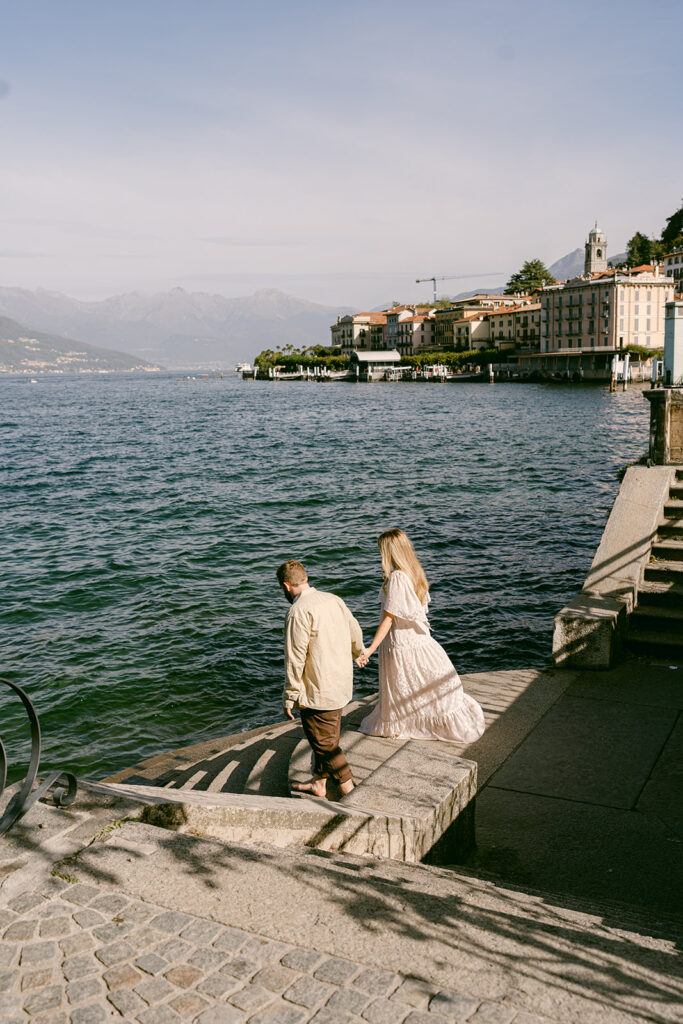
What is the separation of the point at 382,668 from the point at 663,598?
4.60 m

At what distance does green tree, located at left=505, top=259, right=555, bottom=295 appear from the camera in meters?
176

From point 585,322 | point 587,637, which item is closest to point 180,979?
point 587,637

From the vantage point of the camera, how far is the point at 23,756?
11.0 metres

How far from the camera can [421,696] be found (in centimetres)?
733

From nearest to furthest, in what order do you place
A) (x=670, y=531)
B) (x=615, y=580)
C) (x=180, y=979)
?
1. (x=180, y=979)
2. (x=615, y=580)
3. (x=670, y=531)

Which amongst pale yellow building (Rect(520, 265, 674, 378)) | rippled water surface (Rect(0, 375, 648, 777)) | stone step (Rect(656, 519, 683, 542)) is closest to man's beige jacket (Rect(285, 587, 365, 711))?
rippled water surface (Rect(0, 375, 648, 777))

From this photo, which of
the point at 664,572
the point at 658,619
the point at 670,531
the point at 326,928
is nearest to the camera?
the point at 326,928

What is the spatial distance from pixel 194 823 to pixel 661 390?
9.66m

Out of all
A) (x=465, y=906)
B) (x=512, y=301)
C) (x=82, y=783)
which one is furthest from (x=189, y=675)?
(x=512, y=301)

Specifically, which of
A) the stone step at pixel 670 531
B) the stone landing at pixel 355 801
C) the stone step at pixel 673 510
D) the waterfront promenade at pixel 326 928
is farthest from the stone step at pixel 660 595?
the waterfront promenade at pixel 326 928

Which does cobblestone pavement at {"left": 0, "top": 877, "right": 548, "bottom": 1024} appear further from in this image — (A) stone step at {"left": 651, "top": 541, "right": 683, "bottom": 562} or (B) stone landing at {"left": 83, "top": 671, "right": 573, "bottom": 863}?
(A) stone step at {"left": 651, "top": 541, "right": 683, "bottom": 562}

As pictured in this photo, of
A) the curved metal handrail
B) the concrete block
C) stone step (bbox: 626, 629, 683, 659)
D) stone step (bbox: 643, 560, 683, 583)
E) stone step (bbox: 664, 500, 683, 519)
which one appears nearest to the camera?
the curved metal handrail

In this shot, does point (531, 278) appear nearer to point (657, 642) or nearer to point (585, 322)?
point (585, 322)

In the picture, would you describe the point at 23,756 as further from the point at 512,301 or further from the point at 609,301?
the point at 512,301
